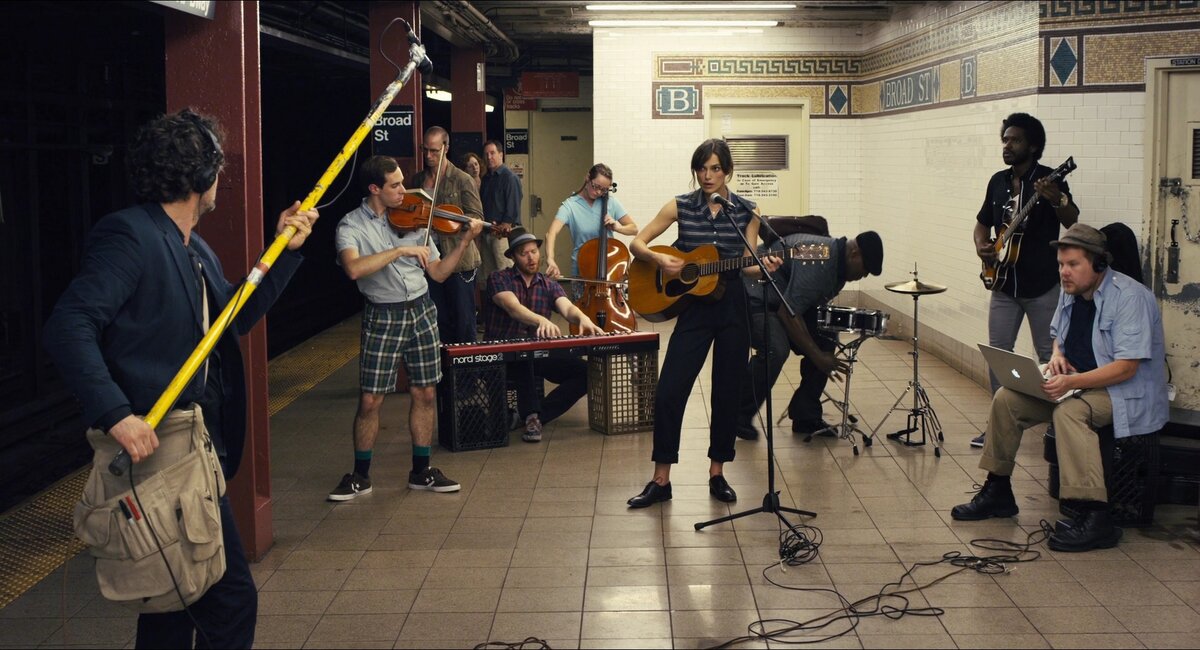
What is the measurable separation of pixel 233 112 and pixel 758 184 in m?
8.92

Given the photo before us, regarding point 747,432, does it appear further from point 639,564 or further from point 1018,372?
point 639,564

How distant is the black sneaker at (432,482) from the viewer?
6344 mm

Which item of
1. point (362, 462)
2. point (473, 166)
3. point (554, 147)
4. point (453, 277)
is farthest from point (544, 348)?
point (554, 147)

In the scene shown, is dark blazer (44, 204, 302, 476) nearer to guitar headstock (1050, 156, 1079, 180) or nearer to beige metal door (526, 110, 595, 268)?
guitar headstock (1050, 156, 1079, 180)

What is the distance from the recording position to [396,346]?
20.3 feet

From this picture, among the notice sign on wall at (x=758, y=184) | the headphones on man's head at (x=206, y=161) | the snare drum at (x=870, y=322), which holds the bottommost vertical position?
the snare drum at (x=870, y=322)

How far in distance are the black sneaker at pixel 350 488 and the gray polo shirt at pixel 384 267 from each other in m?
0.91

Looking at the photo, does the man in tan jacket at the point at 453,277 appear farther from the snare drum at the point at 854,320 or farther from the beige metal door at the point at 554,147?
the beige metal door at the point at 554,147

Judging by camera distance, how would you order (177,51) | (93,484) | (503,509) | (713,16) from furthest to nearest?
(713,16) → (503,509) → (177,51) → (93,484)

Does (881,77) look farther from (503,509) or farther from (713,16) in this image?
(503,509)

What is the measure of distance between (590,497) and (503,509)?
0.46 meters

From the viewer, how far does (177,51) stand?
4.99m

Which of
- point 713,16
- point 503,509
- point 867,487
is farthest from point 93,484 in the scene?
point 713,16

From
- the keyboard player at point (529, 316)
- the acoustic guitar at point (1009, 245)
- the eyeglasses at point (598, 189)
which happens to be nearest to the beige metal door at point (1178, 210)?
the acoustic guitar at point (1009, 245)
